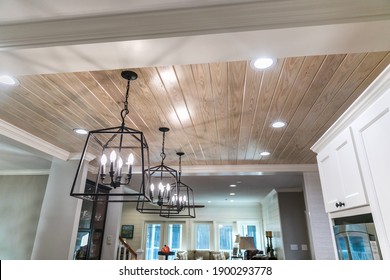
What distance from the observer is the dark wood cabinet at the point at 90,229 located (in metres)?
4.01

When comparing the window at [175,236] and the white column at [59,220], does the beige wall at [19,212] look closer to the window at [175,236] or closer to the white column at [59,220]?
the white column at [59,220]

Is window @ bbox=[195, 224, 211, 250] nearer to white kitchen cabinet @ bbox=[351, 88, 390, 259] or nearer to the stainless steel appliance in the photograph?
the stainless steel appliance

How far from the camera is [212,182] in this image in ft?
19.8

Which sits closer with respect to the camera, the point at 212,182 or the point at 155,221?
the point at 212,182

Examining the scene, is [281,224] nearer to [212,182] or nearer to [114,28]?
[212,182]

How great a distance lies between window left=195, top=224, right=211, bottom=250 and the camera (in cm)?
998

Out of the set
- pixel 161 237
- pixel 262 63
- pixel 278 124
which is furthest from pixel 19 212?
pixel 161 237

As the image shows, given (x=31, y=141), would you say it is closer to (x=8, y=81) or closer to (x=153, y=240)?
(x=8, y=81)

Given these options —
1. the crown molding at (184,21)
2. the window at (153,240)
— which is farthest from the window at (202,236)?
the crown molding at (184,21)

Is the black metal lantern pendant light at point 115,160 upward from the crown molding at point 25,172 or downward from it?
downward

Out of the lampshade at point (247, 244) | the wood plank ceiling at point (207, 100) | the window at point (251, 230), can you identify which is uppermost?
the wood plank ceiling at point (207, 100)

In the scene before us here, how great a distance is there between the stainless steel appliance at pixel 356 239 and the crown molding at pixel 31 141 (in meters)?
3.29
